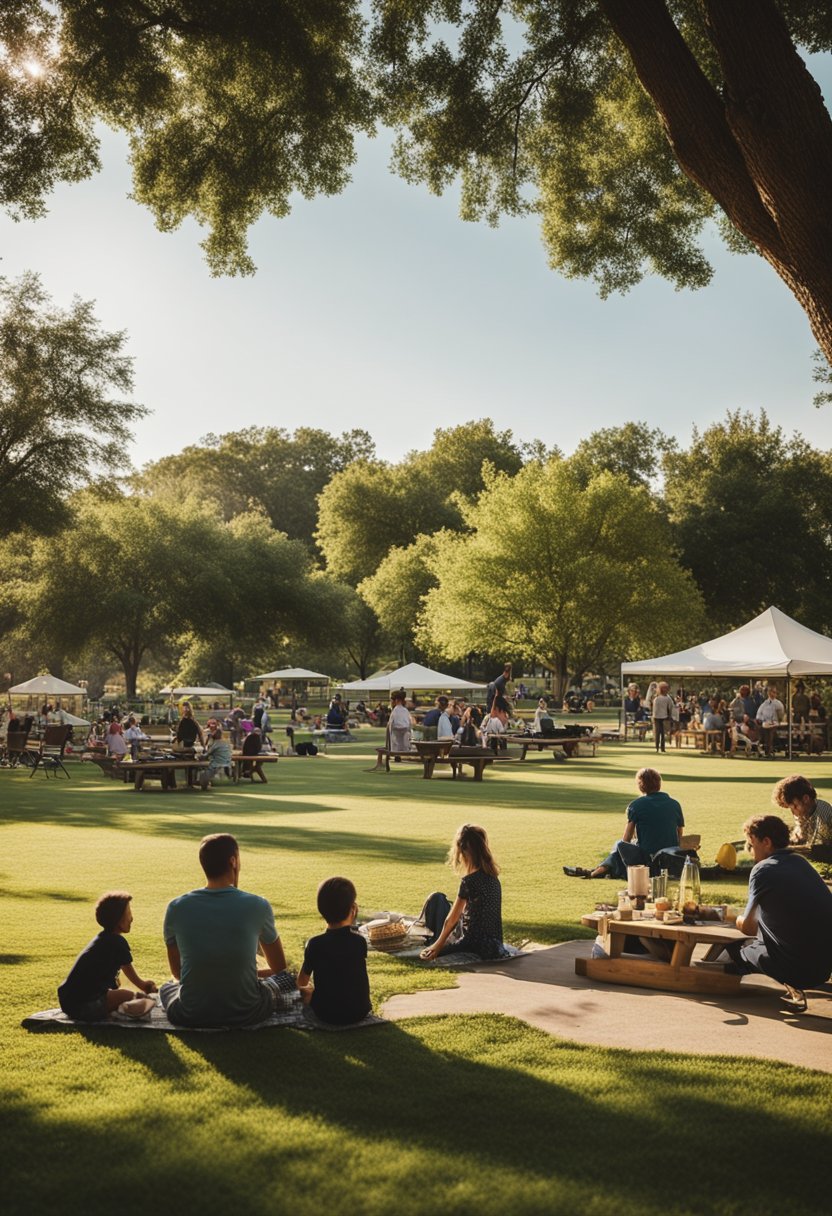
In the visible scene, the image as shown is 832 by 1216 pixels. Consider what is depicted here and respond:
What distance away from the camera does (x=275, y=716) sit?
58.8 metres

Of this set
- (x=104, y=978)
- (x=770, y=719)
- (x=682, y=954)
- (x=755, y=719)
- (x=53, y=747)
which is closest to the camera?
(x=104, y=978)

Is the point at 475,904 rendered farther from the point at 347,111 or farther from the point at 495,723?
the point at 495,723

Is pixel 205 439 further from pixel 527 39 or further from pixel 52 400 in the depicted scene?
pixel 527 39

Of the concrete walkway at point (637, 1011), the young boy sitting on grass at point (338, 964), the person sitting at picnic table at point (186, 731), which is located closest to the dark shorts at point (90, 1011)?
the young boy sitting on grass at point (338, 964)

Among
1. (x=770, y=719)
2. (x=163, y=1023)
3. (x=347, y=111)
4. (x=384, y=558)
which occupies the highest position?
(x=384, y=558)

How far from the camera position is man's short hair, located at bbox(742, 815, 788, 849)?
701 centimetres

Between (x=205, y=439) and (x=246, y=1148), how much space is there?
3670 inches

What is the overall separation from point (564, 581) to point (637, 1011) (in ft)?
143

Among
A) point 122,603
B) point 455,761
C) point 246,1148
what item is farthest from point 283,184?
point 122,603

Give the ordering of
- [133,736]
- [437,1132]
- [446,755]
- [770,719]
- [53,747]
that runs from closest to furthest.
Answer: [437,1132] → [446,755] → [133,736] → [53,747] → [770,719]

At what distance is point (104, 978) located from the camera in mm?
6512

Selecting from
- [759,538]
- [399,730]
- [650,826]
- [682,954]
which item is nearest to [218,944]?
[682,954]

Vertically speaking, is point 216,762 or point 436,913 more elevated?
point 216,762

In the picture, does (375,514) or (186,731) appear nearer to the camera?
(186,731)
